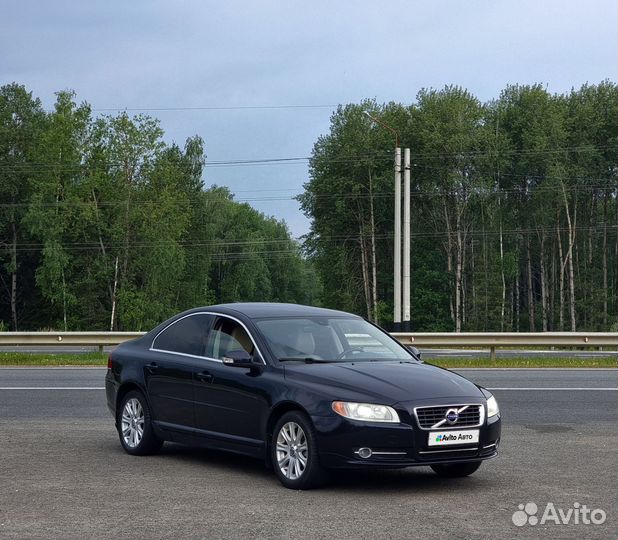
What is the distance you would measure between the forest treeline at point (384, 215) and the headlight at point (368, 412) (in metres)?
56.7

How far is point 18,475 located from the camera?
991cm

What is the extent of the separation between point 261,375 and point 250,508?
1633mm

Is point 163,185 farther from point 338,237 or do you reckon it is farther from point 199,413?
point 199,413

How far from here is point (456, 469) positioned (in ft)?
31.9

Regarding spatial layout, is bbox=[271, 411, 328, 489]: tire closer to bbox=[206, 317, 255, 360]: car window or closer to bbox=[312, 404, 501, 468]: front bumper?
bbox=[312, 404, 501, 468]: front bumper

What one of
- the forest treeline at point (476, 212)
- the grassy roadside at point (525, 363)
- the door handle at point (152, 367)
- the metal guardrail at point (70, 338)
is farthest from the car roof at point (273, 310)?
the forest treeline at point (476, 212)

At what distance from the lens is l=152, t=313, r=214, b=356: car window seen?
10.7m

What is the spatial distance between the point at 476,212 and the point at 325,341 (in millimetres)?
62055

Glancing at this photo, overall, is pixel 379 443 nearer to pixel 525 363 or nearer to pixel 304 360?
pixel 304 360

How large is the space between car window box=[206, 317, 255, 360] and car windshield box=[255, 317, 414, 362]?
7.2 inches

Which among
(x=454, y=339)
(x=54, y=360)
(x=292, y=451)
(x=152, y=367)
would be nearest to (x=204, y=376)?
(x=152, y=367)

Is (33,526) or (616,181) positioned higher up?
(616,181)

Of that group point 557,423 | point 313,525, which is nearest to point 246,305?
point 313,525

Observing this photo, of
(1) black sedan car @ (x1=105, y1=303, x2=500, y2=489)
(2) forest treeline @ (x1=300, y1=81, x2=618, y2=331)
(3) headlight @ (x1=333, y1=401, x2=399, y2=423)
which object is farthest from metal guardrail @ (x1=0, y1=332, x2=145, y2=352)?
(2) forest treeline @ (x1=300, y1=81, x2=618, y2=331)
